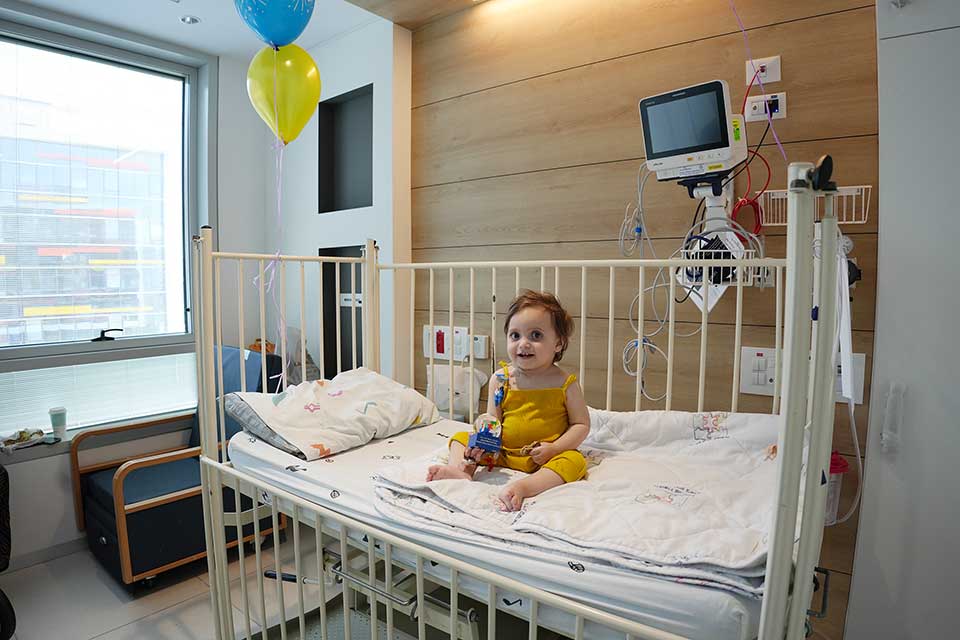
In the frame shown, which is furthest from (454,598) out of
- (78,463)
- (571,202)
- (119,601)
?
(78,463)

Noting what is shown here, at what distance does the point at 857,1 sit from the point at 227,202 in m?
2.91

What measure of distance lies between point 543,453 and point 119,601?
6.32 feet

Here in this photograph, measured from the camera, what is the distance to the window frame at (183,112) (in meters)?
2.48

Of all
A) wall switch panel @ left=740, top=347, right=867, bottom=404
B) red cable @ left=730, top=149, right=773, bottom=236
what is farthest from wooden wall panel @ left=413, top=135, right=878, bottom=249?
wall switch panel @ left=740, top=347, right=867, bottom=404

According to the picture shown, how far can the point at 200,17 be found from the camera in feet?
8.39

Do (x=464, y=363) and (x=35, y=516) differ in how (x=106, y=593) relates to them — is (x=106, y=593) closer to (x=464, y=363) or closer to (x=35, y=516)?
(x=35, y=516)

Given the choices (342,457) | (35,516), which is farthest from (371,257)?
(35,516)

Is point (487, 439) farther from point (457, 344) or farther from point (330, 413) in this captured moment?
point (457, 344)

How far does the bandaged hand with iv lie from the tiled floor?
3.56 feet

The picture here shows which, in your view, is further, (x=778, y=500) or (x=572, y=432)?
(x=572, y=432)

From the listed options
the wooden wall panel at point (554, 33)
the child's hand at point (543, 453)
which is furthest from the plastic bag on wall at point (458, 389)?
the wooden wall panel at point (554, 33)

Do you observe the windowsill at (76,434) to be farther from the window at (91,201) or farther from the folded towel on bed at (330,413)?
the folded towel on bed at (330,413)

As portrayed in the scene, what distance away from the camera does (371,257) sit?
A: 6.74 feet

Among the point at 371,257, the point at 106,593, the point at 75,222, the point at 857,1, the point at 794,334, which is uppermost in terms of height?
the point at 857,1
